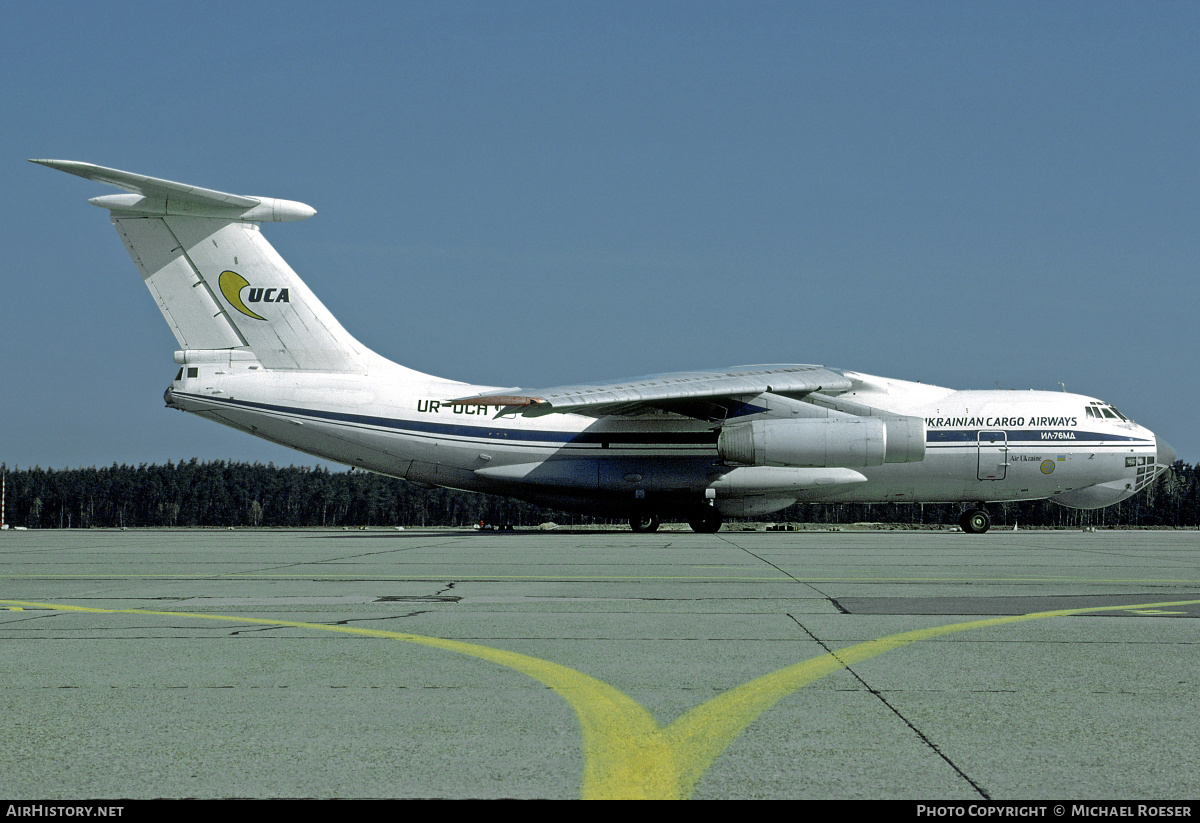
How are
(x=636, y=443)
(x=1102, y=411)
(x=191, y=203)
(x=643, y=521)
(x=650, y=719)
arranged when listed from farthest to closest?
(x=643, y=521) → (x=1102, y=411) → (x=636, y=443) → (x=191, y=203) → (x=650, y=719)

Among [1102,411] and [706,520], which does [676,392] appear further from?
[1102,411]

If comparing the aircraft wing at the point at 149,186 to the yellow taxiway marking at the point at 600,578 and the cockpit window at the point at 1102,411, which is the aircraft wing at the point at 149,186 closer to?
the yellow taxiway marking at the point at 600,578

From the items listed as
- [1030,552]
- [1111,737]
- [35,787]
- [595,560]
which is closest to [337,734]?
[35,787]

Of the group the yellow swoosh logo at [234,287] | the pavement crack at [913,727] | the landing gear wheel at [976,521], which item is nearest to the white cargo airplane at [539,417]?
the yellow swoosh logo at [234,287]

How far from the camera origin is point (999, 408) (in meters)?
24.8

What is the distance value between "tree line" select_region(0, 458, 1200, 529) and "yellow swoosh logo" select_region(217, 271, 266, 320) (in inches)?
2633

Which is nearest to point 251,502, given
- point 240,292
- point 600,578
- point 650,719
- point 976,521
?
point 240,292

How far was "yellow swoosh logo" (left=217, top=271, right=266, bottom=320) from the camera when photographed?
23859 mm

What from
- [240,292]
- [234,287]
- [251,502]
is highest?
[234,287]

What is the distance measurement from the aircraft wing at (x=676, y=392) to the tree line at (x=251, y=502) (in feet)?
208

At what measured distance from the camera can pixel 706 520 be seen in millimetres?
25594

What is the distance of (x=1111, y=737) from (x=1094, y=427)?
23788 mm

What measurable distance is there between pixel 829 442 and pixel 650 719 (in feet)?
60.0

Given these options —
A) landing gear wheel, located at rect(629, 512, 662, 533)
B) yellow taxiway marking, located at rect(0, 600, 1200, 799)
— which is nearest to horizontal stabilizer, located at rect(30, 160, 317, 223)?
landing gear wheel, located at rect(629, 512, 662, 533)
